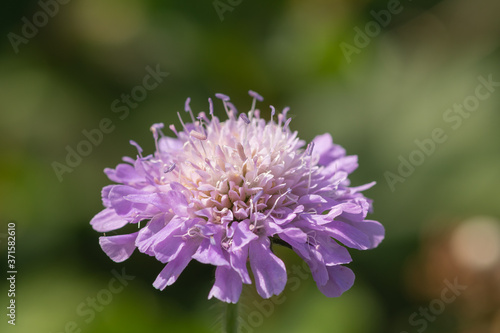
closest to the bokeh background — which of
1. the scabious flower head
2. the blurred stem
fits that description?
the blurred stem

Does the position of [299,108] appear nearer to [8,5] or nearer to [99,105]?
[99,105]

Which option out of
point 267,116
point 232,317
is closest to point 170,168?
point 232,317

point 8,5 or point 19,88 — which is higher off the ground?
point 8,5

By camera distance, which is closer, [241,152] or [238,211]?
[238,211]

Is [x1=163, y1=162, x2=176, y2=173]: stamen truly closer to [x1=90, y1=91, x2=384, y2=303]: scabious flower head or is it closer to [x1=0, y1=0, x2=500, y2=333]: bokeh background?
[x1=90, y1=91, x2=384, y2=303]: scabious flower head

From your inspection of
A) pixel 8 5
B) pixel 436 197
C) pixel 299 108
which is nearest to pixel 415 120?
pixel 436 197

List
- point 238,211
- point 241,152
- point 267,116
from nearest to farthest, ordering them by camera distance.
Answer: point 238,211, point 241,152, point 267,116

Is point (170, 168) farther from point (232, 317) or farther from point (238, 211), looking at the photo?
point (232, 317)
